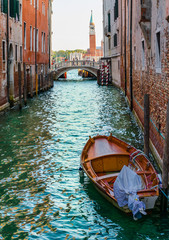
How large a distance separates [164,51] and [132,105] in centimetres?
819

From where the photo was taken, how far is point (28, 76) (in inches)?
852

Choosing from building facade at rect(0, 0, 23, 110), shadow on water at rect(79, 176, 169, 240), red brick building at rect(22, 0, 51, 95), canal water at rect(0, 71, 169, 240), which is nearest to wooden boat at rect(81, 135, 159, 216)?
shadow on water at rect(79, 176, 169, 240)

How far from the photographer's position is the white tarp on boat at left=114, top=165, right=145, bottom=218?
18.2 ft

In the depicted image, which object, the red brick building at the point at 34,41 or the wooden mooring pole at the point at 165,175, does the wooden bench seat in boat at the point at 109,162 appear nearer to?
Answer: the wooden mooring pole at the point at 165,175

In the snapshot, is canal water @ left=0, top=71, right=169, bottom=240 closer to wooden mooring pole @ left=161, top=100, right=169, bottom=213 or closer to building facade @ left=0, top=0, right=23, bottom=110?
wooden mooring pole @ left=161, top=100, right=169, bottom=213

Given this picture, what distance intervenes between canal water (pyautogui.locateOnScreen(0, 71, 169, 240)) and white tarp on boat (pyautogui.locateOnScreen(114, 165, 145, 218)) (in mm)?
234

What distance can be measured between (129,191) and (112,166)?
1.78 metres

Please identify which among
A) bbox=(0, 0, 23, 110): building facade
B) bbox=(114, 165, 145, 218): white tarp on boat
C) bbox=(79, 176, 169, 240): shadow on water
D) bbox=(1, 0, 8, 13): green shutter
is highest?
bbox=(1, 0, 8, 13): green shutter

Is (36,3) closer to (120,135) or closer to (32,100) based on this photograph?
(32,100)

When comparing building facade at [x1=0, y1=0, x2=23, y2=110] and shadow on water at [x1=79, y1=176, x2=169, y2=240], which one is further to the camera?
building facade at [x1=0, y1=0, x2=23, y2=110]

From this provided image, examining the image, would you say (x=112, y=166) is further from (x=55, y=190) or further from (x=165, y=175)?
(x=165, y=175)

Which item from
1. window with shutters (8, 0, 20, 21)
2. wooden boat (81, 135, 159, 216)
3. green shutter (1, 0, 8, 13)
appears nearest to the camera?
wooden boat (81, 135, 159, 216)

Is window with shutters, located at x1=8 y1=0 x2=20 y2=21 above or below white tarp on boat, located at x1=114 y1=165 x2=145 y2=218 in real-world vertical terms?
above

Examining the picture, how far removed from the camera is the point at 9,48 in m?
16.7
